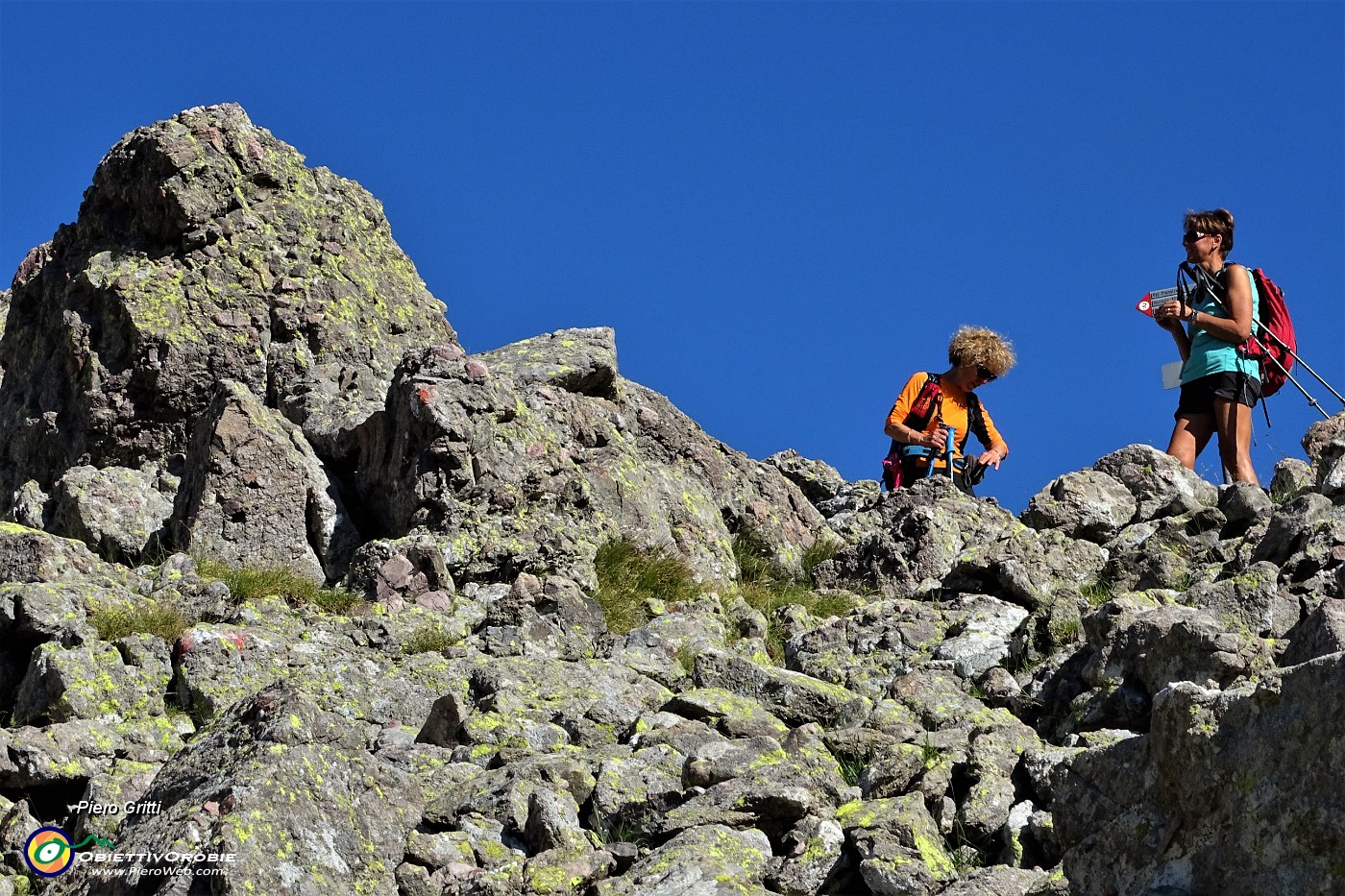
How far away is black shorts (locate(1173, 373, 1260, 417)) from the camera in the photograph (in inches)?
598

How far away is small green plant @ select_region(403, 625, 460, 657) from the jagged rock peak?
3.46 metres

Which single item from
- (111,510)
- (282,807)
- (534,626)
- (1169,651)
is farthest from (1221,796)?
(111,510)

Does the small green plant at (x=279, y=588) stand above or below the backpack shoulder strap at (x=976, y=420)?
below

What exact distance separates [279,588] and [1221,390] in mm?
8691

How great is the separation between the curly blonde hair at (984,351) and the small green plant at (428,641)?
6734 millimetres

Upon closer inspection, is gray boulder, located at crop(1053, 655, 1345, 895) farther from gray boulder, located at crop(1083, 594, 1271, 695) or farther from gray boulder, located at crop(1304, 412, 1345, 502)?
gray boulder, located at crop(1304, 412, 1345, 502)

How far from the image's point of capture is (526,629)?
40.0 feet

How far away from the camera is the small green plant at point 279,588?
12.7 m

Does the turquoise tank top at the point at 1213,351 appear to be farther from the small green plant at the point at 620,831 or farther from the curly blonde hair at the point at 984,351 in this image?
the small green plant at the point at 620,831

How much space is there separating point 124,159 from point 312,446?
4.92 meters

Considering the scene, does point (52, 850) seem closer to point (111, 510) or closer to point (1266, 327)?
point (111, 510)

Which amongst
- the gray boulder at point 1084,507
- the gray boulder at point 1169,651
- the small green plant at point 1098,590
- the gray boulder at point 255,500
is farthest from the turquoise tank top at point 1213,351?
the gray boulder at point 255,500

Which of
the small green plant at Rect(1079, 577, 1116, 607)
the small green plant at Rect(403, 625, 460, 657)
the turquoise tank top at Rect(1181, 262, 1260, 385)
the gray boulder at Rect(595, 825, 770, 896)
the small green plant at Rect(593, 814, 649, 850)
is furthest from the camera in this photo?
the turquoise tank top at Rect(1181, 262, 1260, 385)

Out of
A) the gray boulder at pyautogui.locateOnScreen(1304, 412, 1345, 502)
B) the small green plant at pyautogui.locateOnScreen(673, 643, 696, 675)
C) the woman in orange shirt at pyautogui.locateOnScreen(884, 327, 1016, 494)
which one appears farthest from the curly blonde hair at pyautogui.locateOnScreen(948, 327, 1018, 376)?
the small green plant at pyautogui.locateOnScreen(673, 643, 696, 675)
